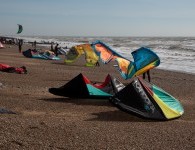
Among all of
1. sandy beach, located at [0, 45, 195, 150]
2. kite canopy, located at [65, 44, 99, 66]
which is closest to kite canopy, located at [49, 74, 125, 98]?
sandy beach, located at [0, 45, 195, 150]

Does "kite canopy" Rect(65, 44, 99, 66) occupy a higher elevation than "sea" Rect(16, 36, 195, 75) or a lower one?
higher

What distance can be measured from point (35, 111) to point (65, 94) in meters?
2.27

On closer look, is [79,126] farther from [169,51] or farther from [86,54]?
[169,51]

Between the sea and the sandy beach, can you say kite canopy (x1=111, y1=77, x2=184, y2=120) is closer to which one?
the sandy beach

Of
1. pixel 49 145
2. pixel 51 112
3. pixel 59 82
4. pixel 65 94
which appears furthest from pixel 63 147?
pixel 59 82

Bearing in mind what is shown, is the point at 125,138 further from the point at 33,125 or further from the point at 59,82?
the point at 59,82

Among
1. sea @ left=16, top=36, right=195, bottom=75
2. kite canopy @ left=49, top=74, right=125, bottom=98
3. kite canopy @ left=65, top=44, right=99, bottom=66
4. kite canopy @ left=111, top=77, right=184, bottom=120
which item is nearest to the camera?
kite canopy @ left=111, top=77, right=184, bottom=120

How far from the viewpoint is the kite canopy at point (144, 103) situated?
941 centimetres

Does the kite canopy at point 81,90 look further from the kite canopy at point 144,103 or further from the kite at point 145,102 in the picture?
the kite canopy at point 144,103

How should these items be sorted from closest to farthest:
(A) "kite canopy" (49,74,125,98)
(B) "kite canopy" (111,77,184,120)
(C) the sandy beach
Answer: (C) the sandy beach < (B) "kite canopy" (111,77,184,120) < (A) "kite canopy" (49,74,125,98)

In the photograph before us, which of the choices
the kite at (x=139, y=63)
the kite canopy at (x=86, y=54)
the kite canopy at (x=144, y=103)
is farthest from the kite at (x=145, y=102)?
the kite canopy at (x=86, y=54)

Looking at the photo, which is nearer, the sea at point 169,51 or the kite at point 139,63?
the kite at point 139,63

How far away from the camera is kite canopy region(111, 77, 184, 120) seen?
9.41m

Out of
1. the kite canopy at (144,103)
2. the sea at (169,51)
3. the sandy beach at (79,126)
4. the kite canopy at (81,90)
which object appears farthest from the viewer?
the sea at (169,51)
